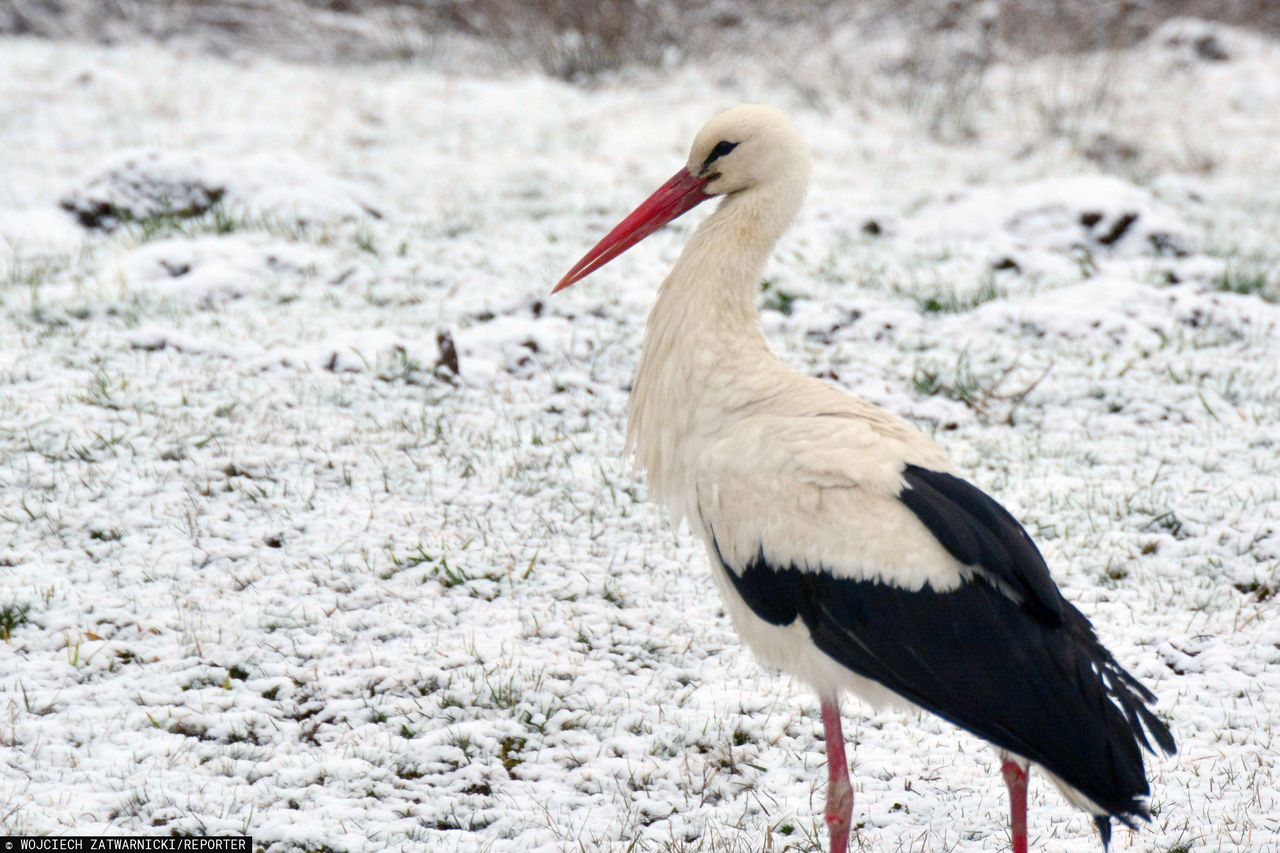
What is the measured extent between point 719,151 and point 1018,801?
1.94 meters

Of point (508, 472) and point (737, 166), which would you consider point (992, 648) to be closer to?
point (737, 166)

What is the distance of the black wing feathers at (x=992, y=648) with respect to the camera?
286 centimetres

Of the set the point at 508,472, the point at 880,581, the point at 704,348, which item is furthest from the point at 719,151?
the point at 508,472

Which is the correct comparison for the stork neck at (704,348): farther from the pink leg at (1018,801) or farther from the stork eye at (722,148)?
the pink leg at (1018,801)

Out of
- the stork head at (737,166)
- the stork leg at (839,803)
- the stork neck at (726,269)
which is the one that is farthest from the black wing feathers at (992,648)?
the stork head at (737,166)

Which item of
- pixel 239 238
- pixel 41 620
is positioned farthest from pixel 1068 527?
pixel 239 238

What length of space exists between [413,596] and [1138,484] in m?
2.80

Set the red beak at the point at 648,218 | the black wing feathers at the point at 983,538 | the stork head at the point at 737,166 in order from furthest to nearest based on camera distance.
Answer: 1. the red beak at the point at 648,218
2. the stork head at the point at 737,166
3. the black wing feathers at the point at 983,538

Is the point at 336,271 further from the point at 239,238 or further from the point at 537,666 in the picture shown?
the point at 537,666

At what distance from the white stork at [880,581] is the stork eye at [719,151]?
1.73ft

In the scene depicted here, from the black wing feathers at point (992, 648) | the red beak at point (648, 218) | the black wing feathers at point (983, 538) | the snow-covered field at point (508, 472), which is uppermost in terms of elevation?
the red beak at point (648, 218)

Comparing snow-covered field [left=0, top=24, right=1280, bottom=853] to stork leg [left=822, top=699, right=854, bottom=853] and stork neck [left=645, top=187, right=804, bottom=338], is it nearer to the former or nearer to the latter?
stork leg [left=822, top=699, right=854, bottom=853]

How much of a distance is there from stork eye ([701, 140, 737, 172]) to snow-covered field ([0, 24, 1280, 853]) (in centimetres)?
132

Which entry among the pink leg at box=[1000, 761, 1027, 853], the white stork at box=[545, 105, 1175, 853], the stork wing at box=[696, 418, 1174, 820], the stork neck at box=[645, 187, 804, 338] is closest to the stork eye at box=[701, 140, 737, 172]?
the stork neck at box=[645, 187, 804, 338]
